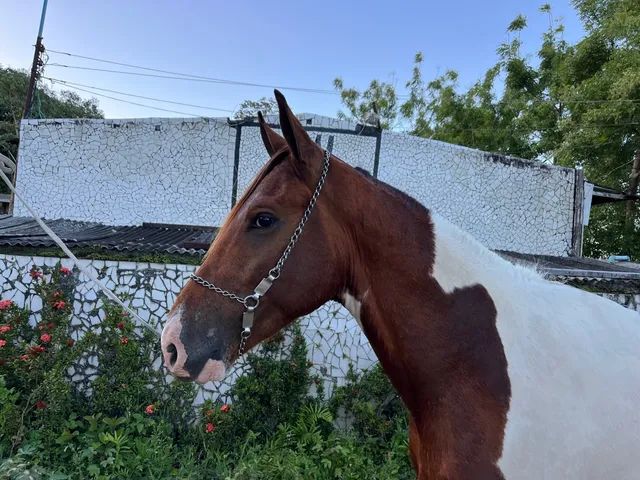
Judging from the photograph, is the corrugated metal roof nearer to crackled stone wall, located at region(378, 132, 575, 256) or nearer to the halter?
the halter

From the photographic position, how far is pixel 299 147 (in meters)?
1.42

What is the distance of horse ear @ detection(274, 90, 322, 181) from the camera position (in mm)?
1379

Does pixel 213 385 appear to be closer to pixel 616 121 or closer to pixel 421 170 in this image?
pixel 421 170

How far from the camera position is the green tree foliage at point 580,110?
33.7ft

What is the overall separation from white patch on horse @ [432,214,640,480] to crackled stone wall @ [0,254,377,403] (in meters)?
3.73

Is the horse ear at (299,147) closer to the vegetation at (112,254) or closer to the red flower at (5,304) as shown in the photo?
the vegetation at (112,254)

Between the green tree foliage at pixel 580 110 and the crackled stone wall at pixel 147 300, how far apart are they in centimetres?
922

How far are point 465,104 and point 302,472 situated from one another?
17.4m

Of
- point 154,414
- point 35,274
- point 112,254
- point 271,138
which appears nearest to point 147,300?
point 112,254

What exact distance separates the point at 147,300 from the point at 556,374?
185 inches

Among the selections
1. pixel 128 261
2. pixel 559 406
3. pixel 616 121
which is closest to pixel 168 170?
pixel 128 261

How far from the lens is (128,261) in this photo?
507 cm

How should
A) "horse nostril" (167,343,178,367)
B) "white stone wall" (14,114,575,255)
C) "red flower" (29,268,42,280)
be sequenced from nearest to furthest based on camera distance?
"horse nostril" (167,343,178,367) → "red flower" (29,268,42,280) → "white stone wall" (14,114,575,255)

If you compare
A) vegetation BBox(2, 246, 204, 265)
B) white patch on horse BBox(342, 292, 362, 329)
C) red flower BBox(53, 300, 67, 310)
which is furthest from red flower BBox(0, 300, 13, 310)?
white patch on horse BBox(342, 292, 362, 329)
